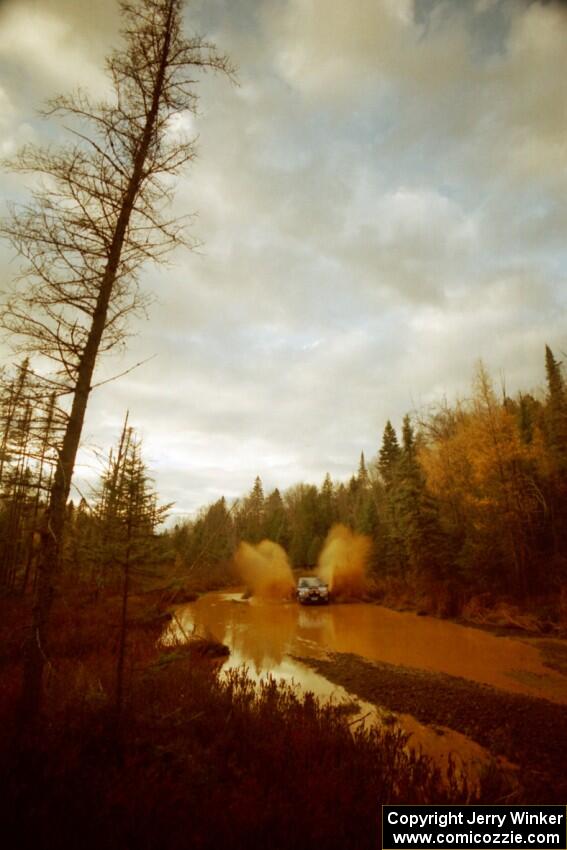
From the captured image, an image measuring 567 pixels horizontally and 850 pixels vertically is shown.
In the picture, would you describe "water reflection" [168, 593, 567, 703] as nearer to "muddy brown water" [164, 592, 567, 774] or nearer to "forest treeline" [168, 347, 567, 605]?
"muddy brown water" [164, 592, 567, 774]

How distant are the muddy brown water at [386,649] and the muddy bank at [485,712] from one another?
45 centimetres

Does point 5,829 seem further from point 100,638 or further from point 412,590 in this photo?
point 412,590

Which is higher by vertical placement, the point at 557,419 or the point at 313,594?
the point at 557,419

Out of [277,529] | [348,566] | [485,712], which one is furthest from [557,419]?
[277,529]

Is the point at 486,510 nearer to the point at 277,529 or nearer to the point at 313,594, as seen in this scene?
the point at 313,594

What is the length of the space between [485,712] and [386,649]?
26.0 ft

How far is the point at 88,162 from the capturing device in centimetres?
632

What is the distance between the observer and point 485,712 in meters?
8.98

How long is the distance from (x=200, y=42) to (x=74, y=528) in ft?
30.3

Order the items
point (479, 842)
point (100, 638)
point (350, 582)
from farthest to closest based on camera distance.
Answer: point (350, 582)
point (100, 638)
point (479, 842)

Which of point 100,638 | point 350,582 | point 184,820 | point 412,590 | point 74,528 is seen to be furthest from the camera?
point 350,582

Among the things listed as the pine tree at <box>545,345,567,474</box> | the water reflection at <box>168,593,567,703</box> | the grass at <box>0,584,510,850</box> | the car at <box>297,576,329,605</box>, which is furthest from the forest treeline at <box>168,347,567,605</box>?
the grass at <box>0,584,510,850</box>

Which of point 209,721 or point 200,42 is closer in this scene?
point 209,721

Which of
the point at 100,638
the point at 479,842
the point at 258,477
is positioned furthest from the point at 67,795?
the point at 258,477
